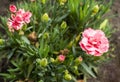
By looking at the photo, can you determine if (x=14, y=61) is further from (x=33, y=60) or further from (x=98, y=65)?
(x=98, y=65)

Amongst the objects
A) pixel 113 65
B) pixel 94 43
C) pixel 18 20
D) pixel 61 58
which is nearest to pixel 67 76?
pixel 61 58

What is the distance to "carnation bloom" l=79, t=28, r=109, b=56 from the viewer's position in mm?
2008

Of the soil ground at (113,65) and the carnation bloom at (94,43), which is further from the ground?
the carnation bloom at (94,43)

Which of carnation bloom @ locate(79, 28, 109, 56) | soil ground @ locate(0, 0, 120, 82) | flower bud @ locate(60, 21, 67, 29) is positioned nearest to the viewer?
carnation bloom @ locate(79, 28, 109, 56)

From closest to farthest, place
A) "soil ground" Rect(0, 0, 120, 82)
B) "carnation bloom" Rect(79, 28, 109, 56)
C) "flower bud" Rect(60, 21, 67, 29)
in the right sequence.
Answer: "carnation bloom" Rect(79, 28, 109, 56) < "flower bud" Rect(60, 21, 67, 29) < "soil ground" Rect(0, 0, 120, 82)

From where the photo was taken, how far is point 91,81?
2.46 metres

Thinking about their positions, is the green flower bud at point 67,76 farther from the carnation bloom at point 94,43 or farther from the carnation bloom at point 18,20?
the carnation bloom at point 18,20

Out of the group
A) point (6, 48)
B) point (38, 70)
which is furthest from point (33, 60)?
point (6, 48)

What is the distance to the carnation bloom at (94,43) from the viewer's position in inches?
79.0

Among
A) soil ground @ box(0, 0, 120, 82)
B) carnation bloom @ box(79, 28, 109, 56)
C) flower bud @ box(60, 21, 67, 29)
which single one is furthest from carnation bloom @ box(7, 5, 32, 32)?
soil ground @ box(0, 0, 120, 82)

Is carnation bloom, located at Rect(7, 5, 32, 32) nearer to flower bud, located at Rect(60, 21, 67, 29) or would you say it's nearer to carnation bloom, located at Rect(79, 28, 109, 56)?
flower bud, located at Rect(60, 21, 67, 29)

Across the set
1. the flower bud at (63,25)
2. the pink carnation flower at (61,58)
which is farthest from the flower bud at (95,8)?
the pink carnation flower at (61,58)

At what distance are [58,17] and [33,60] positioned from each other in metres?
0.37

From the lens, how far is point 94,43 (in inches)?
79.6
